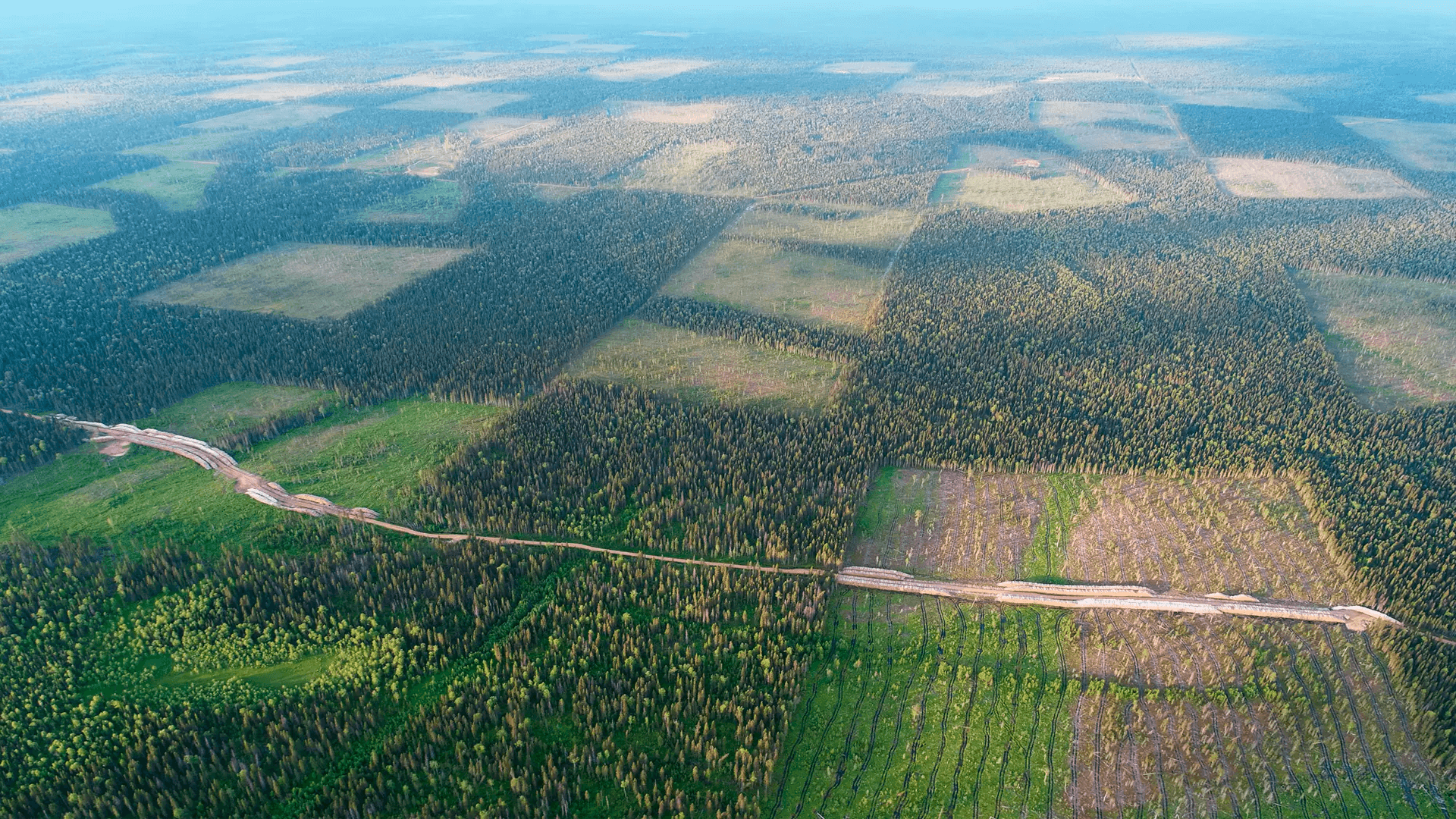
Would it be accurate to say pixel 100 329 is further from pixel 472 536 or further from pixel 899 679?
pixel 899 679

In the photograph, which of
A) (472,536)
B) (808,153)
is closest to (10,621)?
(472,536)

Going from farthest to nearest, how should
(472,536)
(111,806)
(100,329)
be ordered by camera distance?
(100,329) → (472,536) → (111,806)

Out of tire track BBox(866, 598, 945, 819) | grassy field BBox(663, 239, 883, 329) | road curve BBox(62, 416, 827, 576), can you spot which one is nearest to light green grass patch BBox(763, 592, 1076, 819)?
tire track BBox(866, 598, 945, 819)

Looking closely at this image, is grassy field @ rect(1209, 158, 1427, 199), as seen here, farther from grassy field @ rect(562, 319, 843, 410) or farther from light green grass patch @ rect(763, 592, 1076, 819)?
light green grass patch @ rect(763, 592, 1076, 819)

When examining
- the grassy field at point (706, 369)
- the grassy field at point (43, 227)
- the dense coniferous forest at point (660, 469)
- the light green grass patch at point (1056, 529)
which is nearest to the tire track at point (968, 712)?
the dense coniferous forest at point (660, 469)

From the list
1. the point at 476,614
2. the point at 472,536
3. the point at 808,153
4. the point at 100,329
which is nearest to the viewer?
the point at 476,614

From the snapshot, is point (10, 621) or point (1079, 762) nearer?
point (1079, 762)

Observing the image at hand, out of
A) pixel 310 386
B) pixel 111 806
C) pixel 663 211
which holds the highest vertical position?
pixel 663 211

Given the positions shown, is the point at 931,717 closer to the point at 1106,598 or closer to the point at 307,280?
the point at 1106,598
